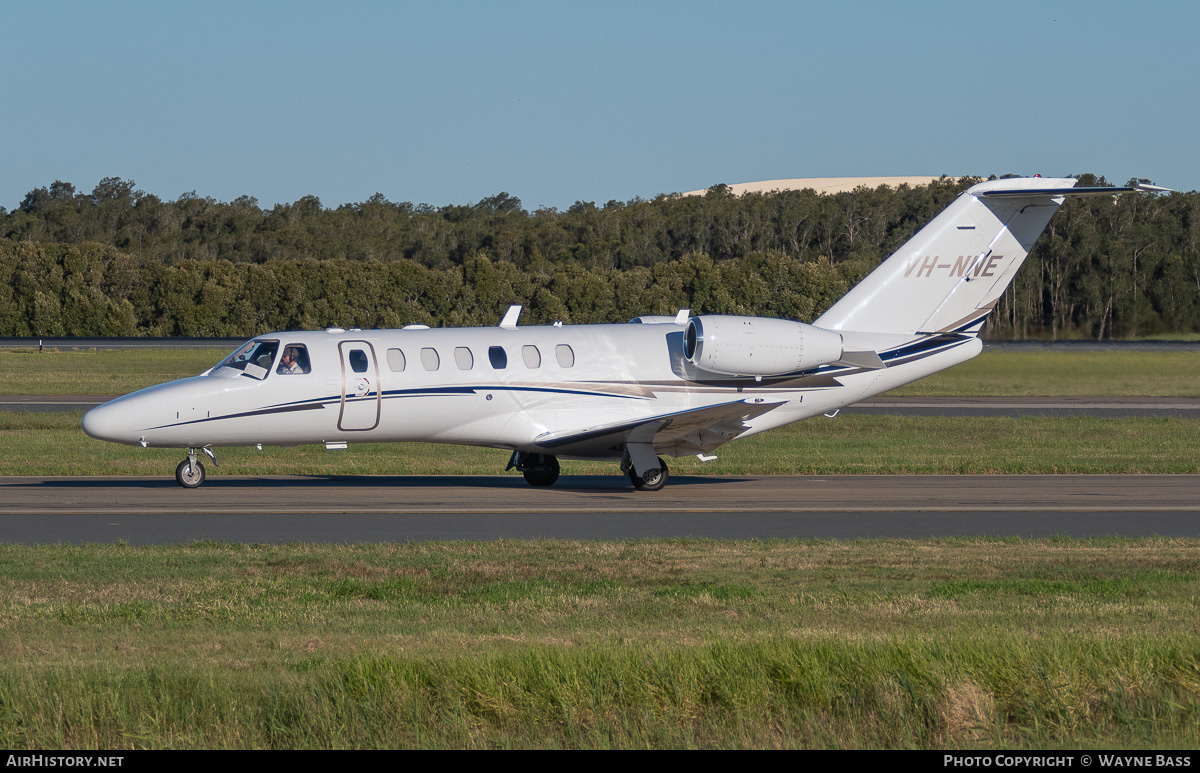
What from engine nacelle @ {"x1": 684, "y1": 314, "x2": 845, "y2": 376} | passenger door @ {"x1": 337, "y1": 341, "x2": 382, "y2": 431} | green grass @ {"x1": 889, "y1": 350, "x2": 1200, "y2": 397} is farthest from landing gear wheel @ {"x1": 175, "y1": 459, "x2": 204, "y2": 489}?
green grass @ {"x1": 889, "y1": 350, "x2": 1200, "y2": 397}

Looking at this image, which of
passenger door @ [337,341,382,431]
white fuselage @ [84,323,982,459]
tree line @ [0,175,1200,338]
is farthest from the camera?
tree line @ [0,175,1200,338]

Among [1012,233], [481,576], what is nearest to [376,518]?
[481,576]

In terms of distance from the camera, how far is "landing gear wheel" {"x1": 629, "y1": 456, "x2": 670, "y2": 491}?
21.6 m

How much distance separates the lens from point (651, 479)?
2159 centimetres

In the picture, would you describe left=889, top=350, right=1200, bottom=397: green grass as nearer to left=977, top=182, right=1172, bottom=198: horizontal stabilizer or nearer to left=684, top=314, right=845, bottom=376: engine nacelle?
left=977, top=182, right=1172, bottom=198: horizontal stabilizer

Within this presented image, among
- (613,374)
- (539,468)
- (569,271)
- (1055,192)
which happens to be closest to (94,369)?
(569,271)

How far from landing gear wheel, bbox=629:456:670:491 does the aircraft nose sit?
28.1 feet

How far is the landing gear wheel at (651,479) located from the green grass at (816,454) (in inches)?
131

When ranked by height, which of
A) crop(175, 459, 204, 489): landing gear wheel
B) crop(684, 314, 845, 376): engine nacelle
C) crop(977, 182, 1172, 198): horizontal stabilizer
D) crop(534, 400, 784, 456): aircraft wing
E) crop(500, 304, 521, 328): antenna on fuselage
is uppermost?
crop(977, 182, 1172, 198): horizontal stabilizer

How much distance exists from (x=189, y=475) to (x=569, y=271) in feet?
213

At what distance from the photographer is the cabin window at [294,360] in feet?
68.1

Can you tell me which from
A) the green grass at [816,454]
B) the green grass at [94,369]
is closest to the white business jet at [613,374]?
the green grass at [816,454]

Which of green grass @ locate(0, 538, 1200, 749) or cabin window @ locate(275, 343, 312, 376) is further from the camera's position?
cabin window @ locate(275, 343, 312, 376)

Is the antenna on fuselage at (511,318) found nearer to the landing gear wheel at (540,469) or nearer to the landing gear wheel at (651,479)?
the landing gear wheel at (540,469)
